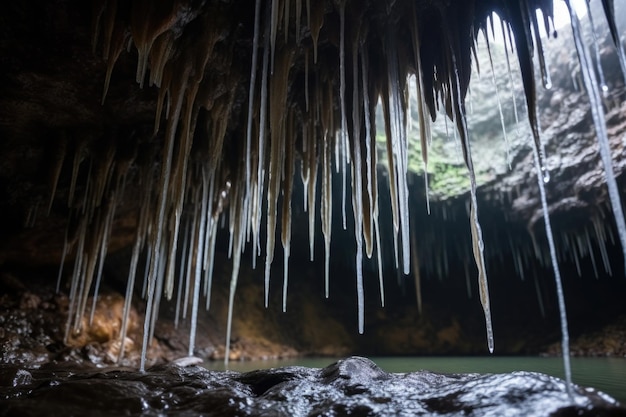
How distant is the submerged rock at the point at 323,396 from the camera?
165cm

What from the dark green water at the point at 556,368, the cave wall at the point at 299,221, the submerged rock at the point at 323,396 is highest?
the cave wall at the point at 299,221

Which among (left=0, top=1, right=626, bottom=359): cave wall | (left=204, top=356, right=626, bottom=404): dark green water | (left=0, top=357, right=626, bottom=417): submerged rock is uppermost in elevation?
(left=0, top=1, right=626, bottom=359): cave wall

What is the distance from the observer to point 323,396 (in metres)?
2.08

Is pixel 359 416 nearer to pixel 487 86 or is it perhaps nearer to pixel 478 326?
pixel 487 86

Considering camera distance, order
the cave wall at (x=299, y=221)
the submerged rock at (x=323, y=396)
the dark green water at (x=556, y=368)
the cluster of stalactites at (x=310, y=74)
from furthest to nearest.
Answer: the cave wall at (x=299, y=221) → the dark green water at (x=556, y=368) → the cluster of stalactites at (x=310, y=74) → the submerged rock at (x=323, y=396)

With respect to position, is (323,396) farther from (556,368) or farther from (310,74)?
(556,368)

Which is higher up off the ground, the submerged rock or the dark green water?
the submerged rock

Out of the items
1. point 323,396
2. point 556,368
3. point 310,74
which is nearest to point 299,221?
point 556,368

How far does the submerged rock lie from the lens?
5.40 ft

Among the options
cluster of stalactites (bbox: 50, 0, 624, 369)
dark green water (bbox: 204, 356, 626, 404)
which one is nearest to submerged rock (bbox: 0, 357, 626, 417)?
cluster of stalactites (bbox: 50, 0, 624, 369)

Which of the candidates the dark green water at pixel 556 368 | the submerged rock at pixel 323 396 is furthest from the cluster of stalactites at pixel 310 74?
the dark green water at pixel 556 368

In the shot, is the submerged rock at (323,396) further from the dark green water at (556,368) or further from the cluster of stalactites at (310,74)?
the dark green water at (556,368)

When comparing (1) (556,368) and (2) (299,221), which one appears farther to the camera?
(2) (299,221)

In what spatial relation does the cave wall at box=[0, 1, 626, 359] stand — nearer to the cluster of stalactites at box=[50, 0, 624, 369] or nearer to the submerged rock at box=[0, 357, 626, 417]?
the cluster of stalactites at box=[50, 0, 624, 369]
